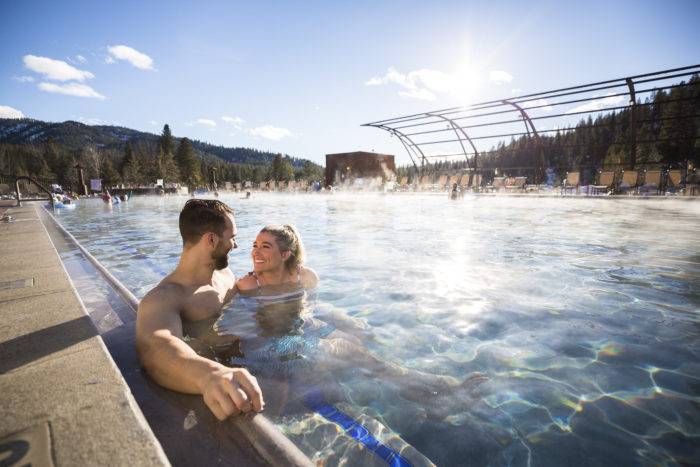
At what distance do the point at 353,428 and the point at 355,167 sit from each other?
4572 centimetres

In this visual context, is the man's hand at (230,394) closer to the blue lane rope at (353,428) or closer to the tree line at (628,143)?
the blue lane rope at (353,428)

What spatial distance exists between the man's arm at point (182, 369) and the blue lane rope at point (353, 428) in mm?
534

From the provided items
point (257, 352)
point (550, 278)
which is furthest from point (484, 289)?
point (257, 352)

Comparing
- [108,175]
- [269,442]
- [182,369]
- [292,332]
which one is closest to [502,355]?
[292,332]

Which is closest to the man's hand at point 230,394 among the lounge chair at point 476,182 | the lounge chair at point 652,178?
the lounge chair at point 476,182

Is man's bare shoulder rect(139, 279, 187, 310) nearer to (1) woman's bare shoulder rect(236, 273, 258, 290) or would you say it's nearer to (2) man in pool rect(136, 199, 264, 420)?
(2) man in pool rect(136, 199, 264, 420)

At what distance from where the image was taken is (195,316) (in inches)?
103

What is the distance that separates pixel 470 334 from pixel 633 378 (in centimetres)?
105

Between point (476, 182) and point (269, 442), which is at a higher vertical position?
point (476, 182)

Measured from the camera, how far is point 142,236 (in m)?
8.36

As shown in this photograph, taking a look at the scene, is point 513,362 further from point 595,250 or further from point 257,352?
point 595,250

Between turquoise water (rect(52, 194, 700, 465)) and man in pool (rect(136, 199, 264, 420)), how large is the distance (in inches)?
15.6

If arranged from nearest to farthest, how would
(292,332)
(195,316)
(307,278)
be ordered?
(195,316), (292,332), (307,278)

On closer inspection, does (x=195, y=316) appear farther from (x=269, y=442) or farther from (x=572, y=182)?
(x=572, y=182)
